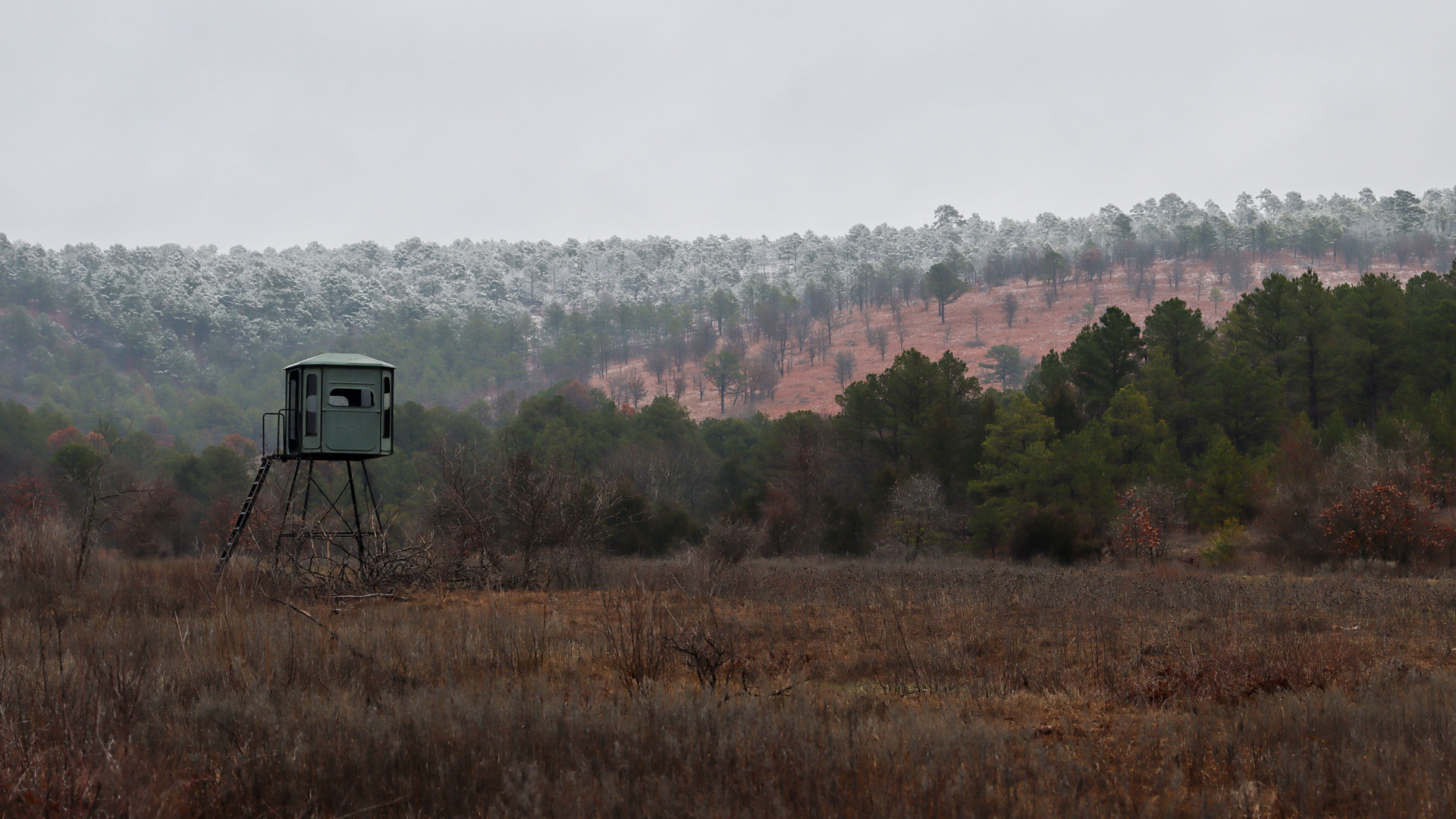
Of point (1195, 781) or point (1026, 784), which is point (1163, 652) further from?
point (1026, 784)

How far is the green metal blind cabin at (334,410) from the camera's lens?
1620 cm

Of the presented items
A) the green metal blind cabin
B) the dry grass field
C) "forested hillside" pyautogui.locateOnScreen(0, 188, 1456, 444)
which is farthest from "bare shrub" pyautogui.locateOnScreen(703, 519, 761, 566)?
"forested hillside" pyautogui.locateOnScreen(0, 188, 1456, 444)

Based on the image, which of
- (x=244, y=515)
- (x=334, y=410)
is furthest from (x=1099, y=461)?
(x=244, y=515)

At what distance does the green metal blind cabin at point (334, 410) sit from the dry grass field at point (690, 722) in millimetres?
5661

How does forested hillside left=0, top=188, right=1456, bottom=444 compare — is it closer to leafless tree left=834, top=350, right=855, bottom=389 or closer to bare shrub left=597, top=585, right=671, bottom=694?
leafless tree left=834, top=350, right=855, bottom=389

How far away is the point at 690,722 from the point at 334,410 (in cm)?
1299

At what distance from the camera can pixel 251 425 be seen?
3723 inches

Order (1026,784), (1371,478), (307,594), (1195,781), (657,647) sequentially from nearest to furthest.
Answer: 1. (1026,784)
2. (1195,781)
3. (657,647)
4. (307,594)
5. (1371,478)

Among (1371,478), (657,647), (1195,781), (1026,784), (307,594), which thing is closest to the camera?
(1026,784)

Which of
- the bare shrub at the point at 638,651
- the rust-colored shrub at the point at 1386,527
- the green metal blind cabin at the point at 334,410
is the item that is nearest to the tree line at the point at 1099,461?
the rust-colored shrub at the point at 1386,527

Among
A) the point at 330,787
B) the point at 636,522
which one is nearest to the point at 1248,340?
the point at 636,522

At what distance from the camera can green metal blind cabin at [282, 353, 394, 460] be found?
16203 mm

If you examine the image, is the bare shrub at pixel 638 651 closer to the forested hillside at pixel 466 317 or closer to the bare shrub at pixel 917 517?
the bare shrub at pixel 917 517

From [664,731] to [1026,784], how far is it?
2069mm
